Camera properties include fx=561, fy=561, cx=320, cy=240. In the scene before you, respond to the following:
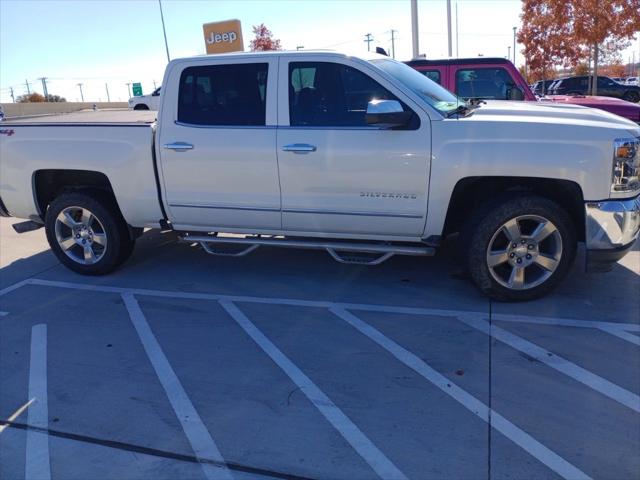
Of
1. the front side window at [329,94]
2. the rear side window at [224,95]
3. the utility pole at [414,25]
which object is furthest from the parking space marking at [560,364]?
the utility pole at [414,25]

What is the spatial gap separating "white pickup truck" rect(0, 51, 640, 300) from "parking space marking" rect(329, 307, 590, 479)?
33.1 inches

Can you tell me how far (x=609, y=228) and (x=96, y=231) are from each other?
4.75 m

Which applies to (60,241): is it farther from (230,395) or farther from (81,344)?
(230,395)

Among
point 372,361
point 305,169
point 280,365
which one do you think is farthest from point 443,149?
point 280,365

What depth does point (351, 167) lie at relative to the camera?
4.70 meters

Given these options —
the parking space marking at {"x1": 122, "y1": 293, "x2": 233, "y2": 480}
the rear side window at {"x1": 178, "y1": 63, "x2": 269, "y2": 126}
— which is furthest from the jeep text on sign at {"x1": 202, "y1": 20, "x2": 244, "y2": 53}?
the parking space marking at {"x1": 122, "y1": 293, "x2": 233, "y2": 480}

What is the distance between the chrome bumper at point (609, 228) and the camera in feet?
14.0

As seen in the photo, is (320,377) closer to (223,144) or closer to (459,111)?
(223,144)

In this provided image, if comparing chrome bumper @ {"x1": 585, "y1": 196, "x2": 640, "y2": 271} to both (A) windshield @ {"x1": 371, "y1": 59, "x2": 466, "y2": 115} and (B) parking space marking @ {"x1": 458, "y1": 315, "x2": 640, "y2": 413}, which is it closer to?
(B) parking space marking @ {"x1": 458, "y1": 315, "x2": 640, "y2": 413}

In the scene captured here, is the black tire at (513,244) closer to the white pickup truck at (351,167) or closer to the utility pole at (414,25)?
the white pickup truck at (351,167)

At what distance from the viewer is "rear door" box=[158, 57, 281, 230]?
4.96 metres

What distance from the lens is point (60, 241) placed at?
19.1 ft

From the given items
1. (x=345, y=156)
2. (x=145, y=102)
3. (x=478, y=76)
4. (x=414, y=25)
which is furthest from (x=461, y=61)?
(x=145, y=102)

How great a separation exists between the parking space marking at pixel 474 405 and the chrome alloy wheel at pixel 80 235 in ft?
9.30
